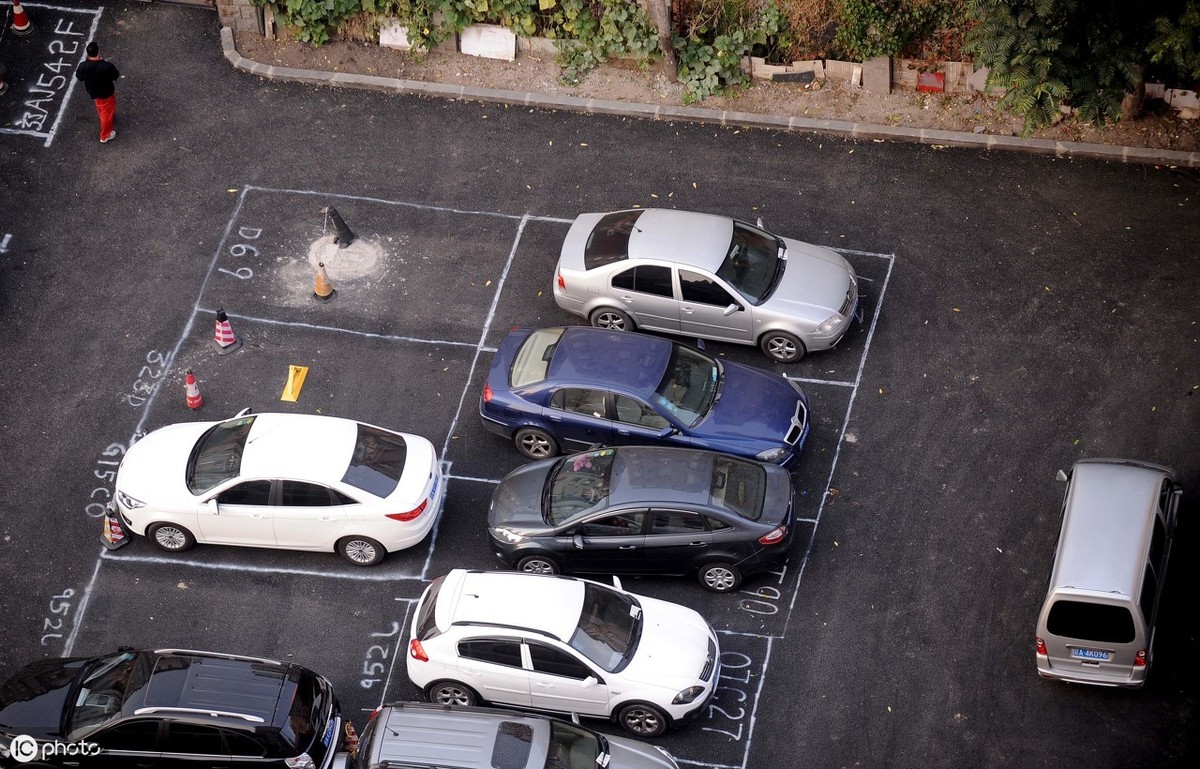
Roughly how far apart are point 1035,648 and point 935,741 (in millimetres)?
1810

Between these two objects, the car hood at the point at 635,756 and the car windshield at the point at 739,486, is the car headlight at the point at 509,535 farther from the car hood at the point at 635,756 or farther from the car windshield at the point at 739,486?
the car hood at the point at 635,756

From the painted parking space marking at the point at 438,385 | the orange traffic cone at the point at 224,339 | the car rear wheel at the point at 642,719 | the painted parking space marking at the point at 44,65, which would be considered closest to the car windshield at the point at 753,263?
the painted parking space marking at the point at 438,385

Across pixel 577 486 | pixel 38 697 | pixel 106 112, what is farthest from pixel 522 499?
pixel 106 112

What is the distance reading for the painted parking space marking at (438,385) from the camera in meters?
15.5

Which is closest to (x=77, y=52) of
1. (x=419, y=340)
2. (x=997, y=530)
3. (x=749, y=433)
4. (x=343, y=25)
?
(x=343, y=25)

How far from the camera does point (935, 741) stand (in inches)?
580

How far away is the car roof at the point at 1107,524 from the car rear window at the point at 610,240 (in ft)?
22.2

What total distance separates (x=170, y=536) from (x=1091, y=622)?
10993mm

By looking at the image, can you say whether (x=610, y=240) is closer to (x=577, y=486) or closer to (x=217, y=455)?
(x=577, y=486)

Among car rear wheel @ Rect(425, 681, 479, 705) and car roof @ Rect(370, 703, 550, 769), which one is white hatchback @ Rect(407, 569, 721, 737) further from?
car roof @ Rect(370, 703, 550, 769)

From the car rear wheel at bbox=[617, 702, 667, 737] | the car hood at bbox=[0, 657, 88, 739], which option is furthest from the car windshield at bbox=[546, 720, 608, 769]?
the car hood at bbox=[0, 657, 88, 739]

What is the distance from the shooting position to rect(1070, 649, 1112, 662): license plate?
14.4 metres

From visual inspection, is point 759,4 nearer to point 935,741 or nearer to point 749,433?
point 749,433

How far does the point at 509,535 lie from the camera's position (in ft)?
52.2
